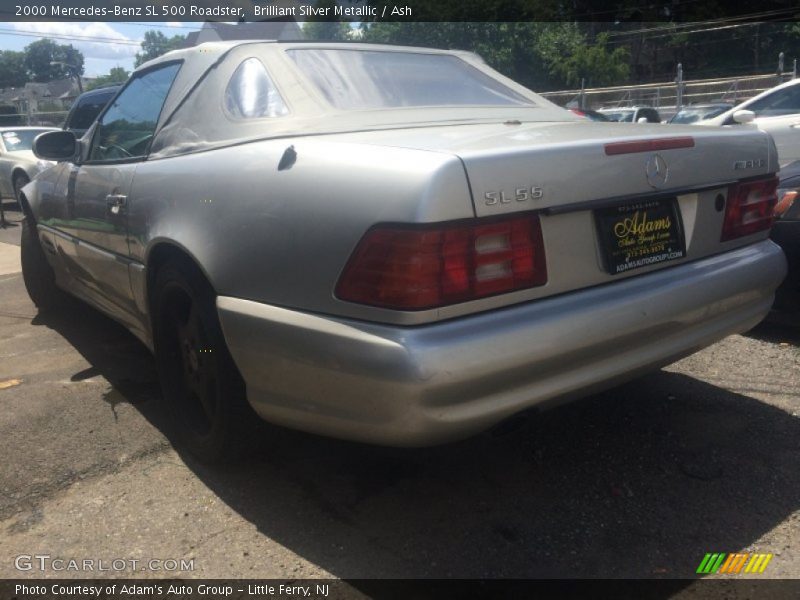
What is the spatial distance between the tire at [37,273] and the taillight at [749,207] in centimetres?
406

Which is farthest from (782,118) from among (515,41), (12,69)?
(12,69)

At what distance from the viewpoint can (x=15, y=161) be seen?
496 inches

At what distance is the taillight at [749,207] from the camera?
2871mm

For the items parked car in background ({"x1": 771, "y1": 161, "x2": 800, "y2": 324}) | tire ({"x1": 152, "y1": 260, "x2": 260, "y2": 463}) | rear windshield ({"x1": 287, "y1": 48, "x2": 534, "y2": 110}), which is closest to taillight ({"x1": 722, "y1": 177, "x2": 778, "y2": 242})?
rear windshield ({"x1": 287, "y1": 48, "x2": 534, "y2": 110})

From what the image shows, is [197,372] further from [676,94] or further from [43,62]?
[43,62]

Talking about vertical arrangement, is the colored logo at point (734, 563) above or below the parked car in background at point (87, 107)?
below

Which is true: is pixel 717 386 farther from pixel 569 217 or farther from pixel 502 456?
pixel 569 217

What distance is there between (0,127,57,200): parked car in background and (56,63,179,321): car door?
28.2ft

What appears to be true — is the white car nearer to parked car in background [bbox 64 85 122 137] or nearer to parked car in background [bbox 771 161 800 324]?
parked car in background [bbox 771 161 800 324]

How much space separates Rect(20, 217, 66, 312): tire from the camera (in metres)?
Answer: 5.05

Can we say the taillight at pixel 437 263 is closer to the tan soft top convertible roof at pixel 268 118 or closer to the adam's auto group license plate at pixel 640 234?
the adam's auto group license plate at pixel 640 234

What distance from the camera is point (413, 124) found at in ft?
9.35

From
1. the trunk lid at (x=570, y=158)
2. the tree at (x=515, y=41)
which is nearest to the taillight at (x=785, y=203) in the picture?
the trunk lid at (x=570, y=158)

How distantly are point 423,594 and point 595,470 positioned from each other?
961 millimetres
